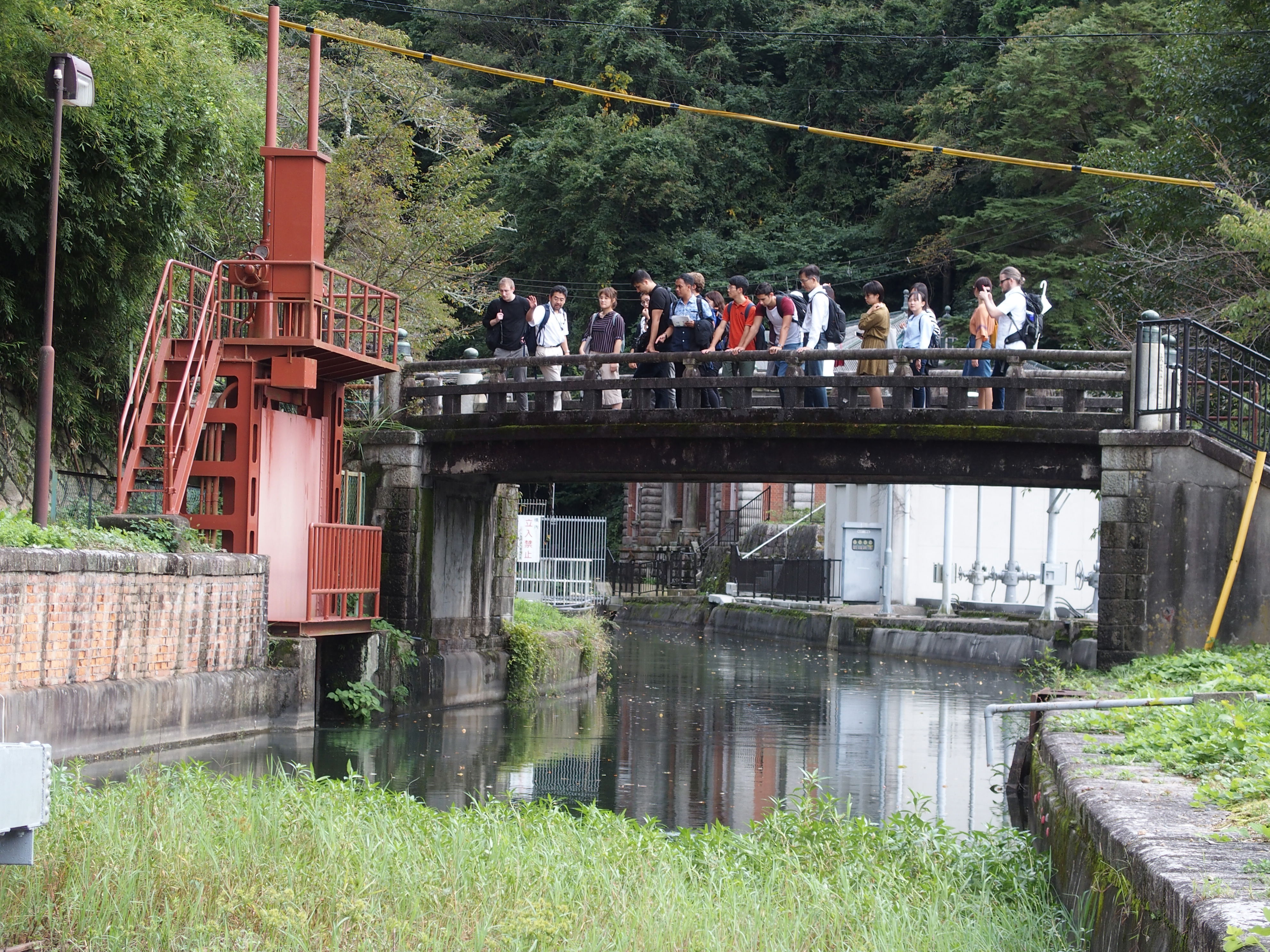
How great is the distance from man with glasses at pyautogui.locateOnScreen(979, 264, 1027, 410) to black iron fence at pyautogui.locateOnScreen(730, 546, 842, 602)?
760 inches

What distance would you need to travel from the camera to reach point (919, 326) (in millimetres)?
19234

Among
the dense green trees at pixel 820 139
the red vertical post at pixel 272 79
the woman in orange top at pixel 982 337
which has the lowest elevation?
the woman in orange top at pixel 982 337

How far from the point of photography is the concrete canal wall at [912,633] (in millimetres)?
27875

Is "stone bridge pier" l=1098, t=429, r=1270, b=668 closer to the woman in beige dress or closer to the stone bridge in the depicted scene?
the stone bridge

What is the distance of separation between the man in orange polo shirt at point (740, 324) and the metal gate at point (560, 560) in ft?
23.5

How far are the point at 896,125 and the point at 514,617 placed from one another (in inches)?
1384

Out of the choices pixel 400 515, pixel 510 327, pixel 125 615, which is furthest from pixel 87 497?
pixel 125 615

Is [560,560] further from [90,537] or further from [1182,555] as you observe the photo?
[90,537]

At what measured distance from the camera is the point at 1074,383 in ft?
58.2

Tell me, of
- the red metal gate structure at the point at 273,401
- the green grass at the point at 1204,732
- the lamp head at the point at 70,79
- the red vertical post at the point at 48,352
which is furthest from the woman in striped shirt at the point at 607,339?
the green grass at the point at 1204,732

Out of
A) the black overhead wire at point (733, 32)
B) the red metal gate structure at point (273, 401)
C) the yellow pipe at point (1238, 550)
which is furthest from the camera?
the black overhead wire at point (733, 32)

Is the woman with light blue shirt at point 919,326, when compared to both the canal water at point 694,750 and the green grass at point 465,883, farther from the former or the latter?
the green grass at point 465,883

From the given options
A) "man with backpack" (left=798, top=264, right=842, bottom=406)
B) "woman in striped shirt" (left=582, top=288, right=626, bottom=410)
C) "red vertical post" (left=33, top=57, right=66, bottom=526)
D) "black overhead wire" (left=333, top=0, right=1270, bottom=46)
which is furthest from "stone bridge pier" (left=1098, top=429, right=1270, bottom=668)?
"black overhead wire" (left=333, top=0, right=1270, bottom=46)

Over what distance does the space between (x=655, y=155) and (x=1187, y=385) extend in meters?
36.1
